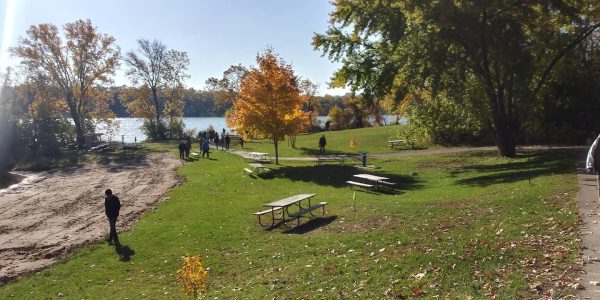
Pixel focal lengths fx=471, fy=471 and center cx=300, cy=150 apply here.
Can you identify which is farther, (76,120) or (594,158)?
(76,120)

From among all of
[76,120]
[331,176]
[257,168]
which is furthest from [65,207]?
[76,120]

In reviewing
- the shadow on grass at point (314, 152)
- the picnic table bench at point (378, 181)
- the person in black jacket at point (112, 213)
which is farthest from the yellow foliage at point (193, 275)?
the shadow on grass at point (314, 152)

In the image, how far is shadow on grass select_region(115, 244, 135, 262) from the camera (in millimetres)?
14438

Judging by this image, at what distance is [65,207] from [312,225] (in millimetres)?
13685

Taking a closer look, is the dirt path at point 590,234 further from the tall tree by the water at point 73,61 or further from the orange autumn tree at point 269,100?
the tall tree by the water at point 73,61

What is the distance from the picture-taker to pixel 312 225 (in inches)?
645

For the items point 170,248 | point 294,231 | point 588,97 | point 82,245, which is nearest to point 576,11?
point 588,97

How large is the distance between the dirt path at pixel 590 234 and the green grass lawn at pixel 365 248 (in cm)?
24

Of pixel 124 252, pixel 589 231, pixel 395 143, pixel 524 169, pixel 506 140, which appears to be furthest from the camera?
pixel 395 143

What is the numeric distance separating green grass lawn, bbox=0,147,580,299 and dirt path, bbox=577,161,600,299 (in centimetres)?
24

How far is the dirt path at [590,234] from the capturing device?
7778mm

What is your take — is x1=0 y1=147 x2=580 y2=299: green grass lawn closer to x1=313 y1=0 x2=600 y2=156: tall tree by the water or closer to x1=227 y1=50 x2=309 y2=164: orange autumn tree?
x1=313 y1=0 x2=600 y2=156: tall tree by the water

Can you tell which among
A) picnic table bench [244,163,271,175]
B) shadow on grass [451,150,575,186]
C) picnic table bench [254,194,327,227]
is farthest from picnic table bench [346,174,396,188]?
picnic table bench [244,163,271,175]

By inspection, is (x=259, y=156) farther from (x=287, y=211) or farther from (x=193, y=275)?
(x=193, y=275)
